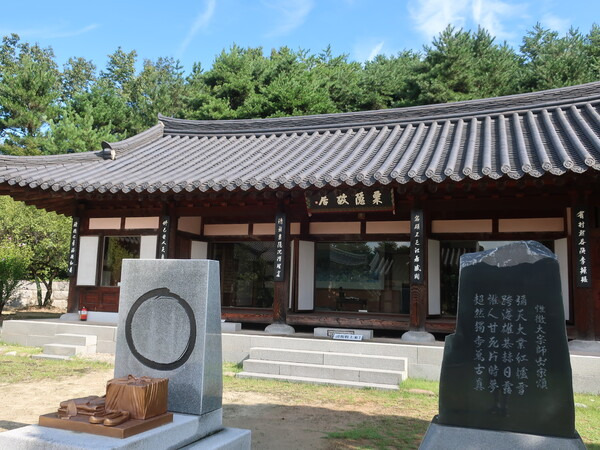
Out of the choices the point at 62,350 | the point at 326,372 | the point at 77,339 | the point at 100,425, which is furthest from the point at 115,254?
the point at 100,425

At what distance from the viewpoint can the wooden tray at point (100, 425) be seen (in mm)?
3316

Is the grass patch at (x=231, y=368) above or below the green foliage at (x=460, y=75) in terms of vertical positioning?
below

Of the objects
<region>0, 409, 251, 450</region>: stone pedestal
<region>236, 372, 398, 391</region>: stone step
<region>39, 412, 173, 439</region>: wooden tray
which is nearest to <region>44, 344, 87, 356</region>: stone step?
<region>236, 372, 398, 391</region>: stone step

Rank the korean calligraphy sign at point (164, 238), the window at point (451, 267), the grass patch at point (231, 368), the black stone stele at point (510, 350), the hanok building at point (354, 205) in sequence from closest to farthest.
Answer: the black stone stele at point (510, 350) < the grass patch at point (231, 368) < the hanok building at point (354, 205) < the window at point (451, 267) < the korean calligraphy sign at point (164, 238)

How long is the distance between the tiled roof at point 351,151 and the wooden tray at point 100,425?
18.3 ft

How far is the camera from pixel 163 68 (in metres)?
42.1

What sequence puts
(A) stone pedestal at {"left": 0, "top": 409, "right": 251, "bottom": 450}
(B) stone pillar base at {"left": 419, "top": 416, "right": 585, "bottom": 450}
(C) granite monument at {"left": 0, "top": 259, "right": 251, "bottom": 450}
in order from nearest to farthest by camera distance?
1. (A) stone pedestal at {"left": 0, "top": 409, "right": 251, "bottom": 450}
2. (B) stone pillar base at {"left": 419, "top": 416, "right": 585, "bottom": 450}
3. (C) granite monument at {"left": 0, "top": 259, "right": 251, "bottom": 450}

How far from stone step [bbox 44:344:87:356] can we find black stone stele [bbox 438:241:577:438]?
7.43 meters

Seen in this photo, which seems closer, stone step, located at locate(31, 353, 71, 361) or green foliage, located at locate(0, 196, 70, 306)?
stone step, located at locate(31, 353, 71, 361)

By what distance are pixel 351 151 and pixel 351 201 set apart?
5.66 ft

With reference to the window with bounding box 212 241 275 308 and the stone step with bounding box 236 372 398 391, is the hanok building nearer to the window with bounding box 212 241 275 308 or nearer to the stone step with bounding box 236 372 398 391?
the window with bounding box 212 241 275 308

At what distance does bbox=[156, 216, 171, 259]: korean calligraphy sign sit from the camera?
1038cm

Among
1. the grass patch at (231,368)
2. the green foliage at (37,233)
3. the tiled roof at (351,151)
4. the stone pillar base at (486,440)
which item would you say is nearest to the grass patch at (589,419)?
the stone pillar base at (486,440)

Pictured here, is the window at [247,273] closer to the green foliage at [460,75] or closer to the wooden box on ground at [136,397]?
the wooden box on ground at [136,397]
